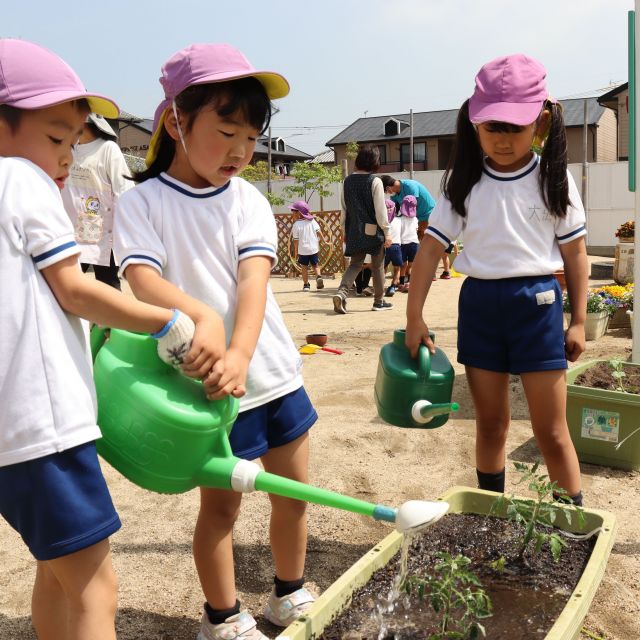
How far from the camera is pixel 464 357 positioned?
2189 mm

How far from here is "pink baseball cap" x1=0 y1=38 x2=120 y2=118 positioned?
49.2 inches

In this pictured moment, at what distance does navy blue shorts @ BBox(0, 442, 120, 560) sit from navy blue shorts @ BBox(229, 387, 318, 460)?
443mm

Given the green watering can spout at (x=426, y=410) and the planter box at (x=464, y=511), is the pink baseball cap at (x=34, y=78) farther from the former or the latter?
the green watering can spout at (x=426, y=410)

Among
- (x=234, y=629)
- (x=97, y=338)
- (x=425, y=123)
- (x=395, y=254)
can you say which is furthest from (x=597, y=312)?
(x=425, y=123)

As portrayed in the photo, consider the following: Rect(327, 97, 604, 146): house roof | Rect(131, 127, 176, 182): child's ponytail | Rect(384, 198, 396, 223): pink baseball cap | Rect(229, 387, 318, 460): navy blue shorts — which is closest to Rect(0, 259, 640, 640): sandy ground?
Rect(229, 387, 318, 460): navy blue shorts

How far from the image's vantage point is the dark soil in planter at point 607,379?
312 centimetres

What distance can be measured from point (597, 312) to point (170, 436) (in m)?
4.71

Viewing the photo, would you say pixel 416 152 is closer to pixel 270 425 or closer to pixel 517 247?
pixel 517 247

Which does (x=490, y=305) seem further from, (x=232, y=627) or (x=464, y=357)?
(x=232, y=627)

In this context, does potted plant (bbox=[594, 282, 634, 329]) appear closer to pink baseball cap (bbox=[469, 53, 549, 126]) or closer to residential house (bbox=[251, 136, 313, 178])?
pink baseball cap (bbox=[469, 53, 549, 126])

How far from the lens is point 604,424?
291 cm

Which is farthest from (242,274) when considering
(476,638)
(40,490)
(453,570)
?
(476,638)

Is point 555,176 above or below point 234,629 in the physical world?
above

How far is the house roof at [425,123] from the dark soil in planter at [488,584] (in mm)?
33817
